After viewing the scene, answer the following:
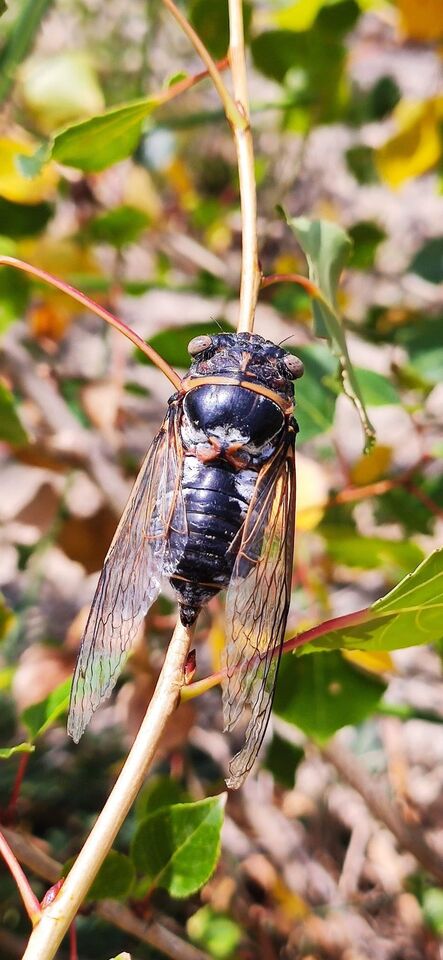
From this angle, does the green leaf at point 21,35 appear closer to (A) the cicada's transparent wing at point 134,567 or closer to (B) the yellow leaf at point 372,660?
(A) the cicada's transparent wing at point 134,567

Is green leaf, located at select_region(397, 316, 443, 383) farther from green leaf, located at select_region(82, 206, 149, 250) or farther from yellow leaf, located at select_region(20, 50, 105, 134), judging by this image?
yellow leaf, located at select_region(20, 50, 105, 134)

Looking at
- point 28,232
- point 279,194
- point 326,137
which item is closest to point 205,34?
point 28,232

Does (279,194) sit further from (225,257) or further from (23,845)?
(23,845)

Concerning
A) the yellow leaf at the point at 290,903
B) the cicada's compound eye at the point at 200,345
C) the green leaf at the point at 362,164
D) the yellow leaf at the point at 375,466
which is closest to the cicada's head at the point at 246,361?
the cicada's compound eye at the point at 200,345

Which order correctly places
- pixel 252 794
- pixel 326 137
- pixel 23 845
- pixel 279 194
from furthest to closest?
pixel 326 137 < pixel 279 194 < pixel 252 794 < pixel 23 845

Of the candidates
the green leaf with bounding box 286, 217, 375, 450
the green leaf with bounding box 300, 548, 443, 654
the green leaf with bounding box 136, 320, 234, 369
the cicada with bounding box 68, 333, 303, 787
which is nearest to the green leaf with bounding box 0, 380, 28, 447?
the green leaf with bounding box 136, 320, 234, 369
